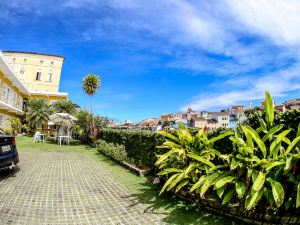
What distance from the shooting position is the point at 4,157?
6.79 meters

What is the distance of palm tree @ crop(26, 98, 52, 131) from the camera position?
97.0 feet

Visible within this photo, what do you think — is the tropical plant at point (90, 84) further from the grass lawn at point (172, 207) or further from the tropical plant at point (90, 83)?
the grass lawn at point (172, 207)

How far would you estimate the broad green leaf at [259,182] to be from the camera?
3.58m

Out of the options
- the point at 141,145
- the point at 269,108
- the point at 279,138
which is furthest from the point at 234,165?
the point at 141,145

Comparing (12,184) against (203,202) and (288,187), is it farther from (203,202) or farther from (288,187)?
(288,187)

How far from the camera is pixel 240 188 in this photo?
155 inches

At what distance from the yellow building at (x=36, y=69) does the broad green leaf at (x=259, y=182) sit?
46438 millimetres

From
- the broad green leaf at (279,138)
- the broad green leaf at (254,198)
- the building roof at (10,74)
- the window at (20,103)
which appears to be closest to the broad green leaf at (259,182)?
the broad green leaf at (254,198)

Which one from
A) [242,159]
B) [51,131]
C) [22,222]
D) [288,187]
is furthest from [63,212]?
[51,131]

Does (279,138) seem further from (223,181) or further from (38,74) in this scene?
(38,74)

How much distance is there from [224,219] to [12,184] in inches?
222

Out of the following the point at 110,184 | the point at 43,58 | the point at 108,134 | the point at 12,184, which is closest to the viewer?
the point at 12,184

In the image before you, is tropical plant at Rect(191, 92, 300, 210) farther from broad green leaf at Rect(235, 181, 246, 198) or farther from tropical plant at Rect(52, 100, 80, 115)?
tropical plant at Rect(52, 100, 80, 115)

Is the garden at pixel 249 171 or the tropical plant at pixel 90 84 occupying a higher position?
the tropical plant at pixel 90 84
